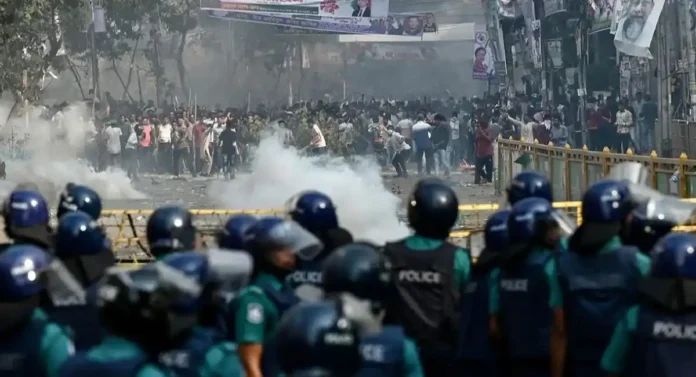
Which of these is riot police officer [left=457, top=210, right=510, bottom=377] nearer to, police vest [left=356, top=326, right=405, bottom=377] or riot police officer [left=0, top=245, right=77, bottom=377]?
police vest [left=356, top=326, right=405, bottom=377]

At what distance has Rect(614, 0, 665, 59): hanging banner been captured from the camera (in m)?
21.8

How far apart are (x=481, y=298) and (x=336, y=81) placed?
50.4 m

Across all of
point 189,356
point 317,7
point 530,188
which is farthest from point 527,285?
point 317,7

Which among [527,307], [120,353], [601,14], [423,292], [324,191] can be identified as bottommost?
[324,191]

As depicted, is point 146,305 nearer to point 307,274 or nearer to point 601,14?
point 307,274

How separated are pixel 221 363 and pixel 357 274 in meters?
0.62

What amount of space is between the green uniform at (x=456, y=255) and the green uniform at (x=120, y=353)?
1983 millimetres

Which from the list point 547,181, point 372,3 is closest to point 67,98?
point 372,3

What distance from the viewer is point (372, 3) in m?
37.4

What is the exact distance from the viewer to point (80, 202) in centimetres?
727

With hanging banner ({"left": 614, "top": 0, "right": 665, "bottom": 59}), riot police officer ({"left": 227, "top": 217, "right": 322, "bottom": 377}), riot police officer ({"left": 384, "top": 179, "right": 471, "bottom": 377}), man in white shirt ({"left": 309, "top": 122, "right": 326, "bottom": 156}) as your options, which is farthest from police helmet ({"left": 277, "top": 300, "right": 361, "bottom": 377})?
man in white shirt ({"left": 309, "top": 122, "right": 326, "bottom": 156})

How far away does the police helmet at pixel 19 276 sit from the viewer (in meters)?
4.32

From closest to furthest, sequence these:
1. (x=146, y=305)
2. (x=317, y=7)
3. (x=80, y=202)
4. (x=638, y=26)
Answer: (x=146, y=305), (x=80, y=202), (x=638, y=26), (x=317, y=7)

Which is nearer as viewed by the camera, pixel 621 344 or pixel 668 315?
pixel 668 315
